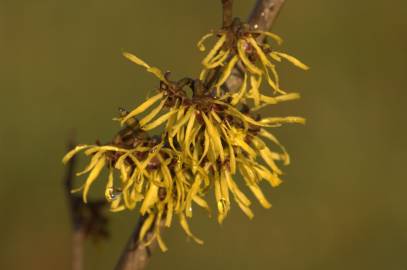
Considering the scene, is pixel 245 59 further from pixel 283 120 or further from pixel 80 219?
pixel 80 219

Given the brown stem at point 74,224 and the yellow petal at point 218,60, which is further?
the brown stem at point 74,224

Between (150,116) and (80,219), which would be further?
(80,219)

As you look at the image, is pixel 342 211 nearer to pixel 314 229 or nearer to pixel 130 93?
pixel 314 229

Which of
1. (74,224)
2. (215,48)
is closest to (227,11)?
(215,48)

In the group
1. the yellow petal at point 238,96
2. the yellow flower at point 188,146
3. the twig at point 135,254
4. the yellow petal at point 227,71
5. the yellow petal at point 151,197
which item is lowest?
the twig at point 135,254

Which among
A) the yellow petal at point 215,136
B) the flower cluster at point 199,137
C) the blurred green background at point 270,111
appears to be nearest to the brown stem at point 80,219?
the flower cluster at point 199,137

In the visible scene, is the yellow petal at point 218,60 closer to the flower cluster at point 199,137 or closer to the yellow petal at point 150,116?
the flower cluster at point 199,137
